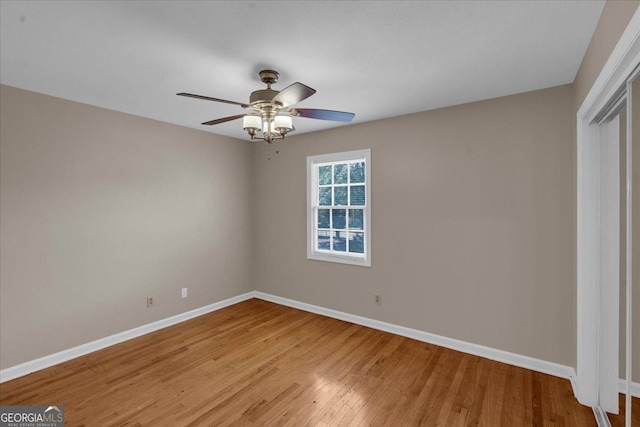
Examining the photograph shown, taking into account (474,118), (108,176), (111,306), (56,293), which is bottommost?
(111,306)

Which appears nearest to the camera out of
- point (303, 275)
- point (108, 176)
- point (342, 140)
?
point (108, 176)

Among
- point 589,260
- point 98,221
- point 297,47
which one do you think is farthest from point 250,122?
point 589,260

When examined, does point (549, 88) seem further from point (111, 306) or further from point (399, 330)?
point (111, 306)

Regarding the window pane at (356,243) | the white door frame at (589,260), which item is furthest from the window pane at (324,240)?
the white door frame at (589,260)

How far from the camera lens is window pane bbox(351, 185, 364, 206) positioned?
3920 millimetres

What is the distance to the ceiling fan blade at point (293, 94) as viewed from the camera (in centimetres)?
178

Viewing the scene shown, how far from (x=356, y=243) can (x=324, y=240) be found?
0.52m

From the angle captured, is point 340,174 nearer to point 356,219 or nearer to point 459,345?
point 356,219

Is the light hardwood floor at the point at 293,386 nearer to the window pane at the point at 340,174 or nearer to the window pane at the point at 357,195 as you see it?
the window pane at the point at 357,195

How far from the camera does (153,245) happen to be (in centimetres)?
369

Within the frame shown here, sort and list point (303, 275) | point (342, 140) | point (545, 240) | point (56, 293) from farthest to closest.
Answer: point (303, 275)
point (342, 140)
point (56, 293)
point (545, 240)

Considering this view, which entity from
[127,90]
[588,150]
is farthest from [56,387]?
[588,150]

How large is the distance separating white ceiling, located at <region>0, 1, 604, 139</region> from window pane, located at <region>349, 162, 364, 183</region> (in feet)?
3.57

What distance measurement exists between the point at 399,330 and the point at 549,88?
2.86m
